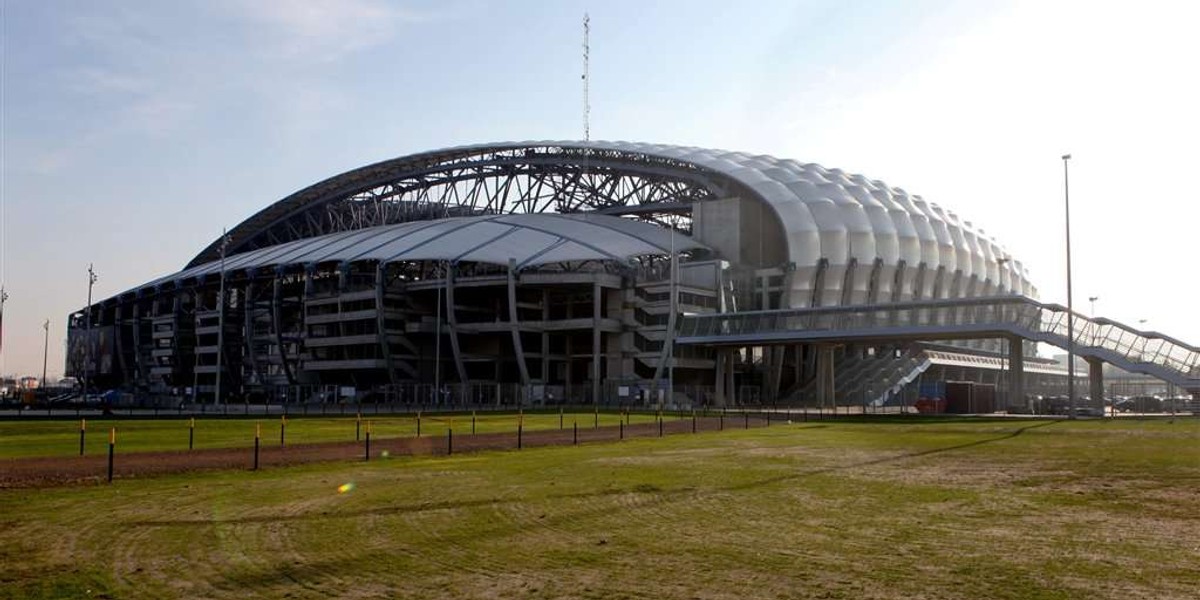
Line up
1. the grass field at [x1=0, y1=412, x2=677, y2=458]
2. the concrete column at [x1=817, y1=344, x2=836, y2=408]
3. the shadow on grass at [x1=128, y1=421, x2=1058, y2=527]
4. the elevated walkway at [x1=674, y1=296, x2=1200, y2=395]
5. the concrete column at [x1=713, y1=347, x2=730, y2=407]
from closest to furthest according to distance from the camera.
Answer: the shadow on grass at [x1=128, y1=421, x2=1058, y2=527], the grass field at [x1=0, y1=412, x2=677, y2=458], the elevated walkway at [x1=674, y1=296, x2=1200, y2=395], the concrete column at [x1=817, y1=344, x2=836, y2=408], the concrete column at [x1=713, y1=347, x2=730, y2=407]

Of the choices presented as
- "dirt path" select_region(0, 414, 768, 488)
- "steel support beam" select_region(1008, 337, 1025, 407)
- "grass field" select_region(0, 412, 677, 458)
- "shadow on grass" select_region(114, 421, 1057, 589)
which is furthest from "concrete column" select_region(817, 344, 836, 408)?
"shadow on grass" select_region(114, 421, 1057, 589)

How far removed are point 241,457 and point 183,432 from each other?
17115mm

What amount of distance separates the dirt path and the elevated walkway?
125 feet

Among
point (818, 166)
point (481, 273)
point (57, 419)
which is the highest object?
point (818, 166)

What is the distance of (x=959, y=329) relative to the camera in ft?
246

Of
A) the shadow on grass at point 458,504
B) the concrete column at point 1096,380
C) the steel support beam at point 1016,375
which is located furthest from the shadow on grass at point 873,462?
the steel support beam at point 1016,375

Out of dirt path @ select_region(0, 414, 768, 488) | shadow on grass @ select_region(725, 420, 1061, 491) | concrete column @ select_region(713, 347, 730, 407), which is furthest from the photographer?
concrete column @ select_region(713, 347, 730, 407)

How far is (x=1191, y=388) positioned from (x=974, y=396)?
42.6 feet

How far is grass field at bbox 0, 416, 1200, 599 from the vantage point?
1178cm

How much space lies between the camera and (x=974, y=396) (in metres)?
70.8

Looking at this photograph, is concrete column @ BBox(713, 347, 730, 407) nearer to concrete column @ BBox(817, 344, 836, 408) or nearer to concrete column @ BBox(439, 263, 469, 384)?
concrete column @ BBox(817, 344, 836, 408)

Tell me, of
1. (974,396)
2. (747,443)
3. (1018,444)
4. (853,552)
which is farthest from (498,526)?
(974,396)

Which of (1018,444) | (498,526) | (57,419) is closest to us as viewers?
(498,526)

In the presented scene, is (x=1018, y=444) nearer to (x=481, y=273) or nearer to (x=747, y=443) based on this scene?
(x=747, y=443)
